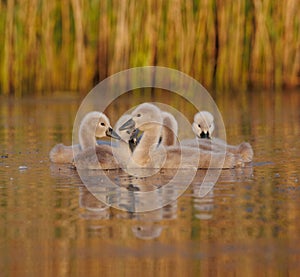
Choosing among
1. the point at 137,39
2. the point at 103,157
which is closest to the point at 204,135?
the point at 103,157

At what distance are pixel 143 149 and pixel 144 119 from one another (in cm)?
29

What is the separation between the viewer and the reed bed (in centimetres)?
1367

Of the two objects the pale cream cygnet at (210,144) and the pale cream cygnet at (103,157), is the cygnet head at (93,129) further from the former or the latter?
the pale cream cygnet at (210,144)

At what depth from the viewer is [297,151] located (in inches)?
340

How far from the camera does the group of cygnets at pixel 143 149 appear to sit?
765cm

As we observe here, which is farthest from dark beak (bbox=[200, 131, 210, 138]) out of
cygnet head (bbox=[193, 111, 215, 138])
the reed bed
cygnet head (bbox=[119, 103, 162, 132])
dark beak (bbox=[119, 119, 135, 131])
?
the reed bed

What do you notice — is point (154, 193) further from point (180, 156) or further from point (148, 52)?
point (148, 52)

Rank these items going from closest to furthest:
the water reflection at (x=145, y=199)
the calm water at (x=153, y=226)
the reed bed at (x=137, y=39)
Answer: the calm water at (x=153, y=226) → the water reflection at (x=145, y=199) → the reed bed at (x=137, y=39)

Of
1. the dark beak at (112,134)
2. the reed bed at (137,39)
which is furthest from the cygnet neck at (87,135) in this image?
the reed bed at (137,39)

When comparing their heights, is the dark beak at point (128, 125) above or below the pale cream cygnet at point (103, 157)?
above

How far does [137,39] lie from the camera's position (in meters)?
13.8

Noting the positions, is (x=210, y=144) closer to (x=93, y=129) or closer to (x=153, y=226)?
(x=93, y=129)

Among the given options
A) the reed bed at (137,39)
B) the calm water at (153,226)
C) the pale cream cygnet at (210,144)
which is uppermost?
the reed bed at (137,39)

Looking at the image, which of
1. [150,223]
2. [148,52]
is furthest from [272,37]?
[150,223]
